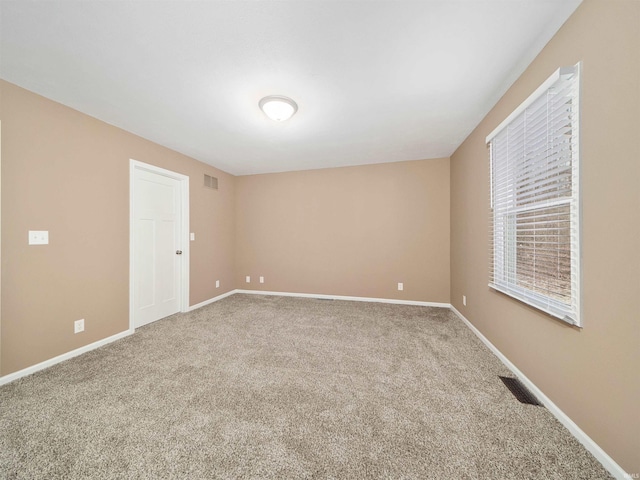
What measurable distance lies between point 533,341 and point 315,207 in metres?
3.57

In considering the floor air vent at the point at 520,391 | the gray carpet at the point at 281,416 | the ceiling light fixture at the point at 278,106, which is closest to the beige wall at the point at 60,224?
the gray carpet at the point at 281,416

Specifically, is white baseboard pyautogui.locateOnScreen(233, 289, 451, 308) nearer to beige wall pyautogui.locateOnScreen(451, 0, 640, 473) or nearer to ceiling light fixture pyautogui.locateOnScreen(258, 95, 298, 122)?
beige wall pyautogui.locateOnScreen(451, 0, 640, 473)

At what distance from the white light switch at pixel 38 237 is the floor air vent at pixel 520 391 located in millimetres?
4159

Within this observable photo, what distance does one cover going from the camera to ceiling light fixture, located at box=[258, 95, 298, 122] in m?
2.15

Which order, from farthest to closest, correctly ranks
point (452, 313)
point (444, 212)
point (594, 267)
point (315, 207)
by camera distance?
point (315, 207)
point (444, 212)
point (452, 313)
point (594, 267)

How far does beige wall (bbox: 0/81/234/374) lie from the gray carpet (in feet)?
1.17

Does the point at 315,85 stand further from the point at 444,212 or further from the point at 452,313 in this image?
the point at 452,313

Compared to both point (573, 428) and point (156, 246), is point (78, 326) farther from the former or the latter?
point (573, 428)

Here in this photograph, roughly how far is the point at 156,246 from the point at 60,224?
112cm

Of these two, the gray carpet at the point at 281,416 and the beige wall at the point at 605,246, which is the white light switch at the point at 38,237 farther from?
the beige wall at the point at 605,246

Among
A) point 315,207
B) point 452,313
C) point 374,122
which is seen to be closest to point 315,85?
point 374,122

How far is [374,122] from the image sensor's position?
2.70 meters

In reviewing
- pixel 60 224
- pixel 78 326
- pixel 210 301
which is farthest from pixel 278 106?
pixel 210 301

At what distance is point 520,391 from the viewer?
1.76 meters
